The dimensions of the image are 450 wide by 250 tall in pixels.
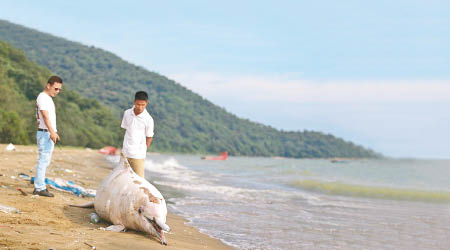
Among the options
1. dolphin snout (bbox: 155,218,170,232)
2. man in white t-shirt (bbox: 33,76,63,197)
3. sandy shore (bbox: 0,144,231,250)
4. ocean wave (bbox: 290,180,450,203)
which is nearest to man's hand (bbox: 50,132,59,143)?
man in white t-shirt (bbox: 33,76,63,197)

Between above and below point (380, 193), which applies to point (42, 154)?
above

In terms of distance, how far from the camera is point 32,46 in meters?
168

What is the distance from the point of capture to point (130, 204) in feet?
18.4

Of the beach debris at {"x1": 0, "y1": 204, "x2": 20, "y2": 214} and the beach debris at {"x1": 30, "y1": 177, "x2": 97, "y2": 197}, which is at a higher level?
the beach debris at {"x1": 0, "y1": 204, "x2": 20, "y2": 214}

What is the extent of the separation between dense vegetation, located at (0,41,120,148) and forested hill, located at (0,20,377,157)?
4358 cm

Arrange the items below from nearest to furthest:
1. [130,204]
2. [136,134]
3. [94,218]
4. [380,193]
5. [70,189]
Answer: [130,204]
[94,218]
[136,134]
[70,189]
[380,193]

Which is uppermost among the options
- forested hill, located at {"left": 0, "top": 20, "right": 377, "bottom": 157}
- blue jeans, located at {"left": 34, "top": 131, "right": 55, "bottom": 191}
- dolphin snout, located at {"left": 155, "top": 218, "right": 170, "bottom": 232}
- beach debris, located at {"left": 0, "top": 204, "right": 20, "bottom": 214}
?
forested hill, located at {"left": 0, "top": 20, "right": 377, "bottom": 157}

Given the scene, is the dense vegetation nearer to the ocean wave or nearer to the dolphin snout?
the ocean wave

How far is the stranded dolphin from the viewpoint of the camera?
543 cm

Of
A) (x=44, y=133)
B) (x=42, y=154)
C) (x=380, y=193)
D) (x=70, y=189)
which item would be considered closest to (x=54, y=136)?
(x=44, y=133)

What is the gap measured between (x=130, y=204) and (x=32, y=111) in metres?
51.0

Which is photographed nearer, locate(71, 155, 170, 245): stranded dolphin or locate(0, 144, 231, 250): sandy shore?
locate(0, 144, 231, 250): sandy shore

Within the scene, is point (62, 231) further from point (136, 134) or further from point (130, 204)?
point (136, 134)

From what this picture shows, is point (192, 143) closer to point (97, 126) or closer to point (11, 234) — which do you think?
point (97, 126)
